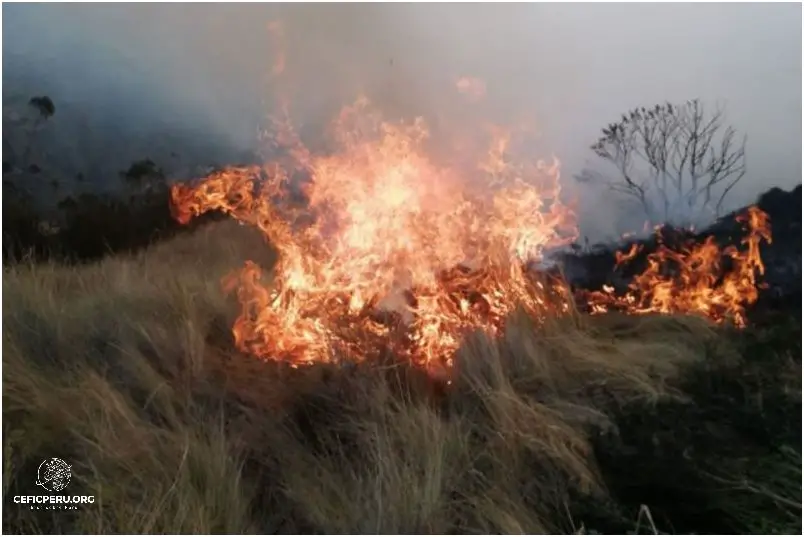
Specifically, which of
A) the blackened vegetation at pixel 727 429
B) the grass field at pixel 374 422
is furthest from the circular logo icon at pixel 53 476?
the blackened vegetation at pixel 727 429

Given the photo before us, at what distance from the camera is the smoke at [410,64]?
11.2ft

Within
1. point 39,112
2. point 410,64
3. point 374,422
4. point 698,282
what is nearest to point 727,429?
point 698,282

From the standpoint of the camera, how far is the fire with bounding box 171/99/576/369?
11.6ft

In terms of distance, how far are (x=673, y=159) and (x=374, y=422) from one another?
2.03m

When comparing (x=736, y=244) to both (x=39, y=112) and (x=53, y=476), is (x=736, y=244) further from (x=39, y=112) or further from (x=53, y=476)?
(x=39, y=112)

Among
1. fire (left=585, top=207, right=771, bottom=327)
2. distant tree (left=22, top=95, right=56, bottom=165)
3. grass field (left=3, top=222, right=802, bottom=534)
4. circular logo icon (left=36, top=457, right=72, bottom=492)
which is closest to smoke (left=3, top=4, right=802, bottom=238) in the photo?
distant tree (left=22, top=95, right=56, bottom=165)

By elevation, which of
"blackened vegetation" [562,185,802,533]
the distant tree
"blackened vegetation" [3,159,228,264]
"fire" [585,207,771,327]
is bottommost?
"blackened vegetation" [562,185,802,533]

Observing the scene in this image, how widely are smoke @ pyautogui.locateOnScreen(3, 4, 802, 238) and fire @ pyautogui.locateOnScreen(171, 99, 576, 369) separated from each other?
0.53 ft

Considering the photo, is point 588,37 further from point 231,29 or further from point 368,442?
→ point 368,442

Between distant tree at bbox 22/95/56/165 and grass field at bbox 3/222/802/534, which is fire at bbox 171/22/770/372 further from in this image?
distant tree at bbox 22/95/56/165

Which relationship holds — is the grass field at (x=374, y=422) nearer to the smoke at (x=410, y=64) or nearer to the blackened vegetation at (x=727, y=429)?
the blackened vegetation at (x=727, y=429)

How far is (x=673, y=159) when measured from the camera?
366 cm

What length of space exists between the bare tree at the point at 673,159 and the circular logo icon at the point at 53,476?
2.72 metres

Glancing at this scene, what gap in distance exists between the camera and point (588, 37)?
345 cm
